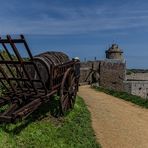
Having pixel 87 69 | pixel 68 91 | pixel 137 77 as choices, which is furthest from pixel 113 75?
pixel 68 91

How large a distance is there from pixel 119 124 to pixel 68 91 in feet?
6.72

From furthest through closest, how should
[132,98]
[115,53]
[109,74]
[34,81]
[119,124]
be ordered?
[115,53]
[109,74]
[132,98]
[119,124]
[34,81]

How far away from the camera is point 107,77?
2688cm

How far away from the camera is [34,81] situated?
33.4 ft

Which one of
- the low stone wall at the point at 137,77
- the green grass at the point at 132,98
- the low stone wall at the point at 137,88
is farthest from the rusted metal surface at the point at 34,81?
the low stone wall at the point at 137,77

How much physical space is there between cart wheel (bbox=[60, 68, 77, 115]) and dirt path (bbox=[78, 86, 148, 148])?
1011mm

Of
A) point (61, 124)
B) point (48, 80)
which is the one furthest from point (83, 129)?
point (48, 80)

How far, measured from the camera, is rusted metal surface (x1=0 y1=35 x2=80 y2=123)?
926 cm

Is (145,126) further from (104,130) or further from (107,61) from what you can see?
(107,61)

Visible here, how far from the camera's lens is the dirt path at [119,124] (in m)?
10.8

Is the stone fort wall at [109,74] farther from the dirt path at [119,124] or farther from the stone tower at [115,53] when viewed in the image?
the stone tower at [115,53]

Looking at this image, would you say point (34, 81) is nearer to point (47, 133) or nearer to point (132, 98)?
point (47, 133)

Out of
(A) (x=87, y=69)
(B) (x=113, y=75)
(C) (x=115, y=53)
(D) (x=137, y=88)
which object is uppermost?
(C) (x=115, y=53)

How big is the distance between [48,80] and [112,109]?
15.3 ft
